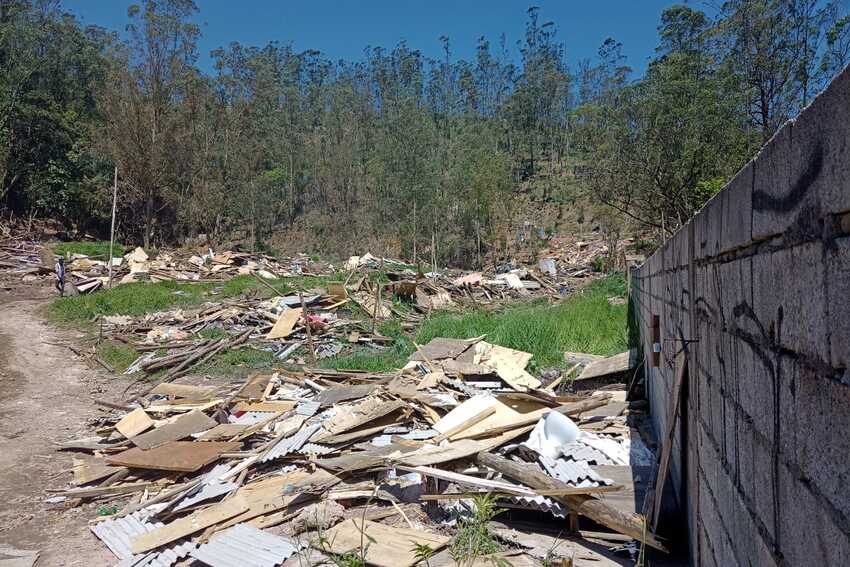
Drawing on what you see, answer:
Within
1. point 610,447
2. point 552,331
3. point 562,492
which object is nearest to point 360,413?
point 610,447

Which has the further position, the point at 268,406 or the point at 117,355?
the point at 117,355

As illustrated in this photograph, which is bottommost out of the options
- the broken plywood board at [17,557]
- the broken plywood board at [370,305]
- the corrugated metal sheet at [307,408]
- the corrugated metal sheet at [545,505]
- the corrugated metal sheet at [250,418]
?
the broken plywood board at [17,557]

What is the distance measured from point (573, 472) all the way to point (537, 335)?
6536mm

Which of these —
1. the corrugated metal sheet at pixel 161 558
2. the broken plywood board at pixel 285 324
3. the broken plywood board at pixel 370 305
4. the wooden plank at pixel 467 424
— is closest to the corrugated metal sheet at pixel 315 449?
the wooden plank at pixel 467 424

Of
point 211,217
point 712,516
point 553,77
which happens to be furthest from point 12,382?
point 553,77

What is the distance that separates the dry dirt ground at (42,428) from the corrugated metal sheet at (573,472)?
3.81 m

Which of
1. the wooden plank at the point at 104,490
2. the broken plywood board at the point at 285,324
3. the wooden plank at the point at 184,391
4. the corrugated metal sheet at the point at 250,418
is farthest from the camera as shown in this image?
the broken plywood board at the point at 285,324

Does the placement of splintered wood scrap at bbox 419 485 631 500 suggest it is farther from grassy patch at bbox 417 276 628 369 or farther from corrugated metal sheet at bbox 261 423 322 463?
grassy patch at bbox 417 276 628 369

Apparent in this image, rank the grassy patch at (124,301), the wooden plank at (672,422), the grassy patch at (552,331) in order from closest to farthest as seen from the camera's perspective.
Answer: the wooden plank at (672,422) < the grassy patch at (552,331) < the grassy patch at (124,301)

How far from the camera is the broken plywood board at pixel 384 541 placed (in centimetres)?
407

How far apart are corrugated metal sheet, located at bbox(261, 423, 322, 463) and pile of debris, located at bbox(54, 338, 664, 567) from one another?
2 centimetres

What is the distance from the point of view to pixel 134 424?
808cm

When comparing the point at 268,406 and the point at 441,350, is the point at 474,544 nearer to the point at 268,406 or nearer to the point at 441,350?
the point at 268,406

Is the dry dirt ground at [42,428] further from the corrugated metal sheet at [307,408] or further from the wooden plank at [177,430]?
the corrugated metal sheet at [307,408]
